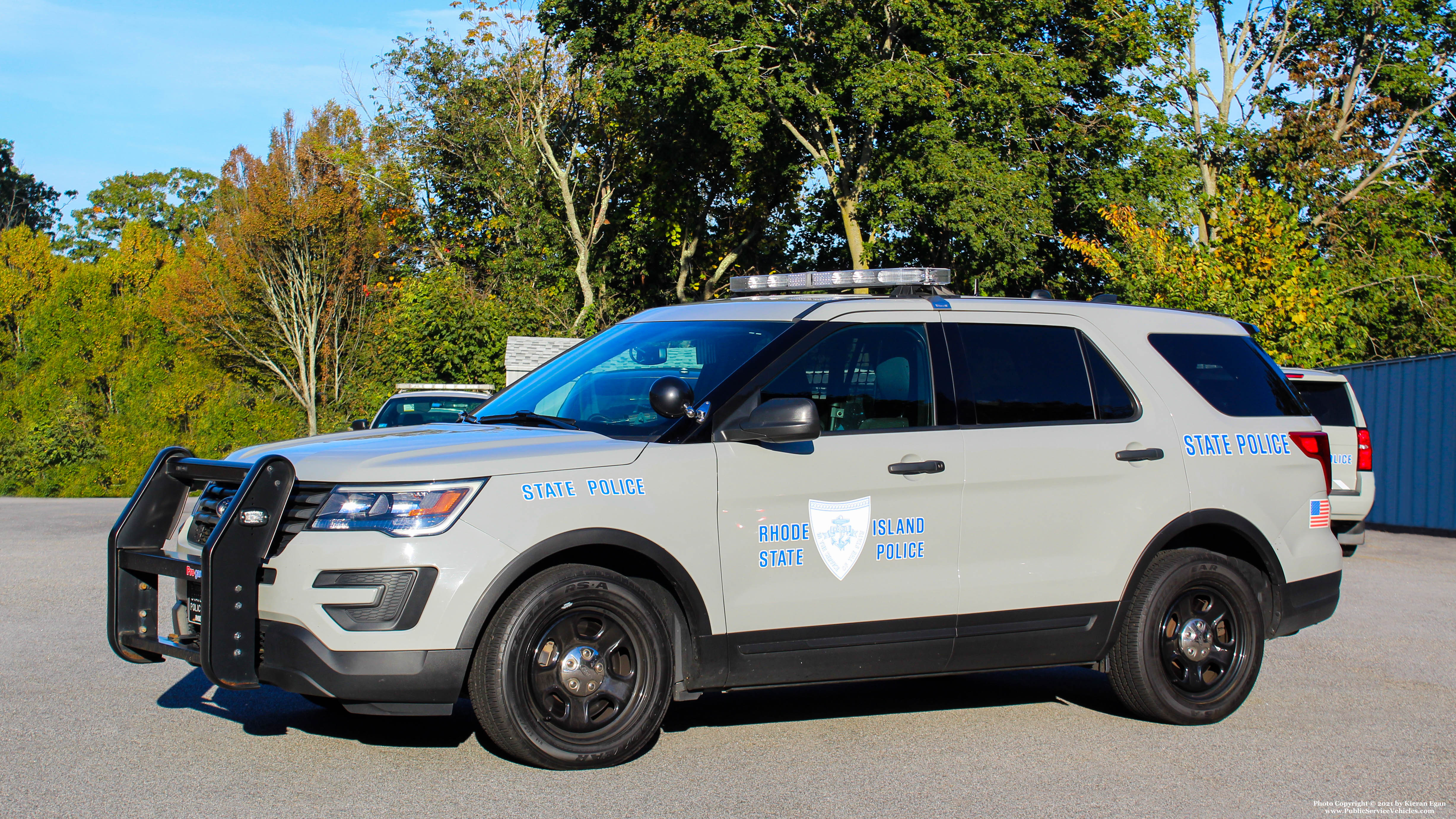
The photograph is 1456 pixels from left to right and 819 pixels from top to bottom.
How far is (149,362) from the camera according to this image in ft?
134

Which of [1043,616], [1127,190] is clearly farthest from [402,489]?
[1127,190]

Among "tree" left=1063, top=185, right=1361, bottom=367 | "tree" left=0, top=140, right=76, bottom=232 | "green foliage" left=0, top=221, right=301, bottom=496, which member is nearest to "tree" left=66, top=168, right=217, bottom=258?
"tree" left=0, top=140, right=76, bottom=232

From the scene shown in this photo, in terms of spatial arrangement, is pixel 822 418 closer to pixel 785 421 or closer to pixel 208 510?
pixel 785 421

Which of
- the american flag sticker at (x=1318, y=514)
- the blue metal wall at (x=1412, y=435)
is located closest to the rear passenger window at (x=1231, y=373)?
the american flag sticker at (x=1318, y=514)

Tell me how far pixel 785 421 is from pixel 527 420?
1.31 metres

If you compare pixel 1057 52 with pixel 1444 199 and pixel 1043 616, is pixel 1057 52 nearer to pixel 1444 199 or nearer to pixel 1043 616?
pixel 1444 199

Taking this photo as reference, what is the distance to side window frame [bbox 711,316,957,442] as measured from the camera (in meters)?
5.21

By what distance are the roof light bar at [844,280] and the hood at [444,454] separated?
1.35 m

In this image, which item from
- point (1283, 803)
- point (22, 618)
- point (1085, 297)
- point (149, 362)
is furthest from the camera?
point (149, 362)

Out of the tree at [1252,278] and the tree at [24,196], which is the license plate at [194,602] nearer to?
the tree at [1252,278]

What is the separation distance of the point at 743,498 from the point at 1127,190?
3345 centimetres

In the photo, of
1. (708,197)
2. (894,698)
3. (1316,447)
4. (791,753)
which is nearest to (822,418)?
(791,753)

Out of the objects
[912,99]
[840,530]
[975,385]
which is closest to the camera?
[840,530]

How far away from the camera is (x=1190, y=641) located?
6109 millimetres
